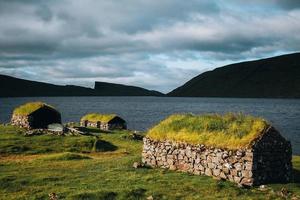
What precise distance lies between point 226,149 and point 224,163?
856 millimetres

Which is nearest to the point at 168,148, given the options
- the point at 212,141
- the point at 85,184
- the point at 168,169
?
the point at 168,169

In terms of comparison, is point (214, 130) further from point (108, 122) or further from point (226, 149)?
point (108, 122)

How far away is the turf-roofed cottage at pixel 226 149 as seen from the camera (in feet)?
79.6

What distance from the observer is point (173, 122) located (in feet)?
102

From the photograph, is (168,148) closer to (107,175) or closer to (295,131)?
(107,175)

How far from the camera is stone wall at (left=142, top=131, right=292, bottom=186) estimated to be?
2403cm

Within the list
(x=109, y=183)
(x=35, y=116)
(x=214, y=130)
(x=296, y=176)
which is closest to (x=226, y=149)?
(x=214, y=130)

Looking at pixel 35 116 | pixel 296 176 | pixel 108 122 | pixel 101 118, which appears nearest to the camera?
pixel 296 176

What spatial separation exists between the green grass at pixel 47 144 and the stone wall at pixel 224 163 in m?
16.0

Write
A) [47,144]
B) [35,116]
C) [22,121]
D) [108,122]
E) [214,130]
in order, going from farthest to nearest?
[108,122]
[22,121]
[35,116]
[47,144]
[214,130]

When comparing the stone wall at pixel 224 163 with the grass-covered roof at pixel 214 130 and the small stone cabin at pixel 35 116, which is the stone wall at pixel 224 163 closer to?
the grass-covered roof at pixel 214 130

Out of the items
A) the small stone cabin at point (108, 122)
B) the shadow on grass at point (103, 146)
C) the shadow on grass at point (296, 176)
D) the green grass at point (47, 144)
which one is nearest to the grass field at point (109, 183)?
the shadow on grass at point (296, 176)

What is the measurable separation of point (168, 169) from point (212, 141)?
4395mm

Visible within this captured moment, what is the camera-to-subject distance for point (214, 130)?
27.6 metres
